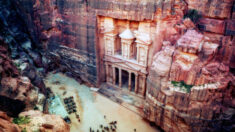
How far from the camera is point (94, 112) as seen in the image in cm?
1537

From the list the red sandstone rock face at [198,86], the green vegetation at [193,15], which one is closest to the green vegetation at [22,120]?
the red sandstone rock face at [198,86]

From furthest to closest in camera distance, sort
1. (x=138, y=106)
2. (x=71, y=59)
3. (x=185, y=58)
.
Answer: (x=71, y=59)
(x=138, y=106)
(x=185, y=58)

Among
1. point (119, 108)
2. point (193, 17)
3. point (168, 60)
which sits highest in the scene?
point (193, 17)

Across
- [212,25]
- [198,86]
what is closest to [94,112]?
[198,86]

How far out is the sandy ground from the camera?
14007 millimetres

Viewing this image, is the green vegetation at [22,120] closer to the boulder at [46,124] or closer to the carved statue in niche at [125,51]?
the boulder at [46,124]

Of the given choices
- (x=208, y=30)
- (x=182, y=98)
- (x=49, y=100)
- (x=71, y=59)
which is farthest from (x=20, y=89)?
(x=208, y=30)

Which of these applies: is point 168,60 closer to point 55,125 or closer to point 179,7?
point 179,7

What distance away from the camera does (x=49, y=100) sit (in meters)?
16.1

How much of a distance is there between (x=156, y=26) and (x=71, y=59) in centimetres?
988

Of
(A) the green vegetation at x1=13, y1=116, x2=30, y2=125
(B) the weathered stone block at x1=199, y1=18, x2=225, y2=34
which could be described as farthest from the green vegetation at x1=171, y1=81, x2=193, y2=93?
(A) the green vegetation at x1=13, y1=116, x2=30, y2=125

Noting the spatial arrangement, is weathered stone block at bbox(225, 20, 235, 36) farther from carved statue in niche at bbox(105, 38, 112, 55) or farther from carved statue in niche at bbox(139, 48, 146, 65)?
carved statue in niche at bbox(105, 38, 112, 55)

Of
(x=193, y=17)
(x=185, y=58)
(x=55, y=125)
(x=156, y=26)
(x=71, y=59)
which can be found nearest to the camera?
(x=55, y=125)

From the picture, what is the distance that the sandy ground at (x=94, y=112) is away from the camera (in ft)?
46.0
